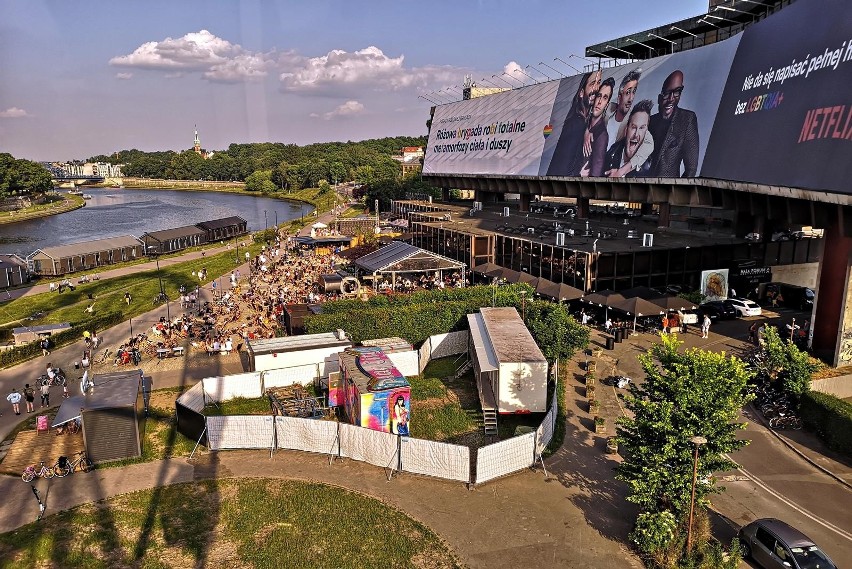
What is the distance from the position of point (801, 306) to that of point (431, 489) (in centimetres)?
3011

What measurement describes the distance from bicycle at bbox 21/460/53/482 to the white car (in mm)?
33944

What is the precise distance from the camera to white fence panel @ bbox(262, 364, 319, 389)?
24.1 m

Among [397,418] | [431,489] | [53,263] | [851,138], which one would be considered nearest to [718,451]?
[431,489]

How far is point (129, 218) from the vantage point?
118m

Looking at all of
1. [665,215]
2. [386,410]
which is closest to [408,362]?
[386,410]

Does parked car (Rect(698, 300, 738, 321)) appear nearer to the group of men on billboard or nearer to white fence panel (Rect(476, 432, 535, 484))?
the group of men on billboard

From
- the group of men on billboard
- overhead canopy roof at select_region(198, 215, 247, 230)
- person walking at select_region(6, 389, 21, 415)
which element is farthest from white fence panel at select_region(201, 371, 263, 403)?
overhead canopy roof at select_region(198, 215, 247, 230)

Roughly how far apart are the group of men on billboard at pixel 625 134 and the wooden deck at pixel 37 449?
3843 centimetres

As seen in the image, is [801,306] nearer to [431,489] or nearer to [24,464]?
[431,489]

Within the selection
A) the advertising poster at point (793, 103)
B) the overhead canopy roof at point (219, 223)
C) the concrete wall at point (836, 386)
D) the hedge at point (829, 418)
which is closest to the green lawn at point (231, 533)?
the hedge at point (829, 418)

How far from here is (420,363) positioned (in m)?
26.8

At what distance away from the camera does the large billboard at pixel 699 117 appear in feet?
79.3

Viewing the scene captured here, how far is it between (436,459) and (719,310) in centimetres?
2410

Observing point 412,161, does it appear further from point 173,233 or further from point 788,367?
point 788,367
